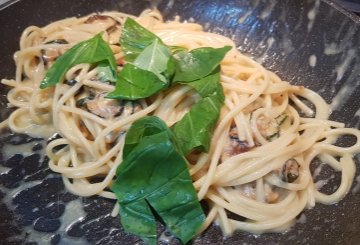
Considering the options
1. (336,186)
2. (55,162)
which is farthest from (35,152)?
(336,186)

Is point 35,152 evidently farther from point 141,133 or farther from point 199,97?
point 199,97

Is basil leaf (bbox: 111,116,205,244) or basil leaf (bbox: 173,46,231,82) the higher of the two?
basil leaf (bbox: 173,46,231,82)

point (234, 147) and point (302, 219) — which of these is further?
point (234, 147)

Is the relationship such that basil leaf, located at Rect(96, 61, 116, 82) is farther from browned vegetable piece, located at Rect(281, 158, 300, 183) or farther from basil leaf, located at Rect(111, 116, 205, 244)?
browned vegetable piece, located at Rect(281, 158, 300, 183)

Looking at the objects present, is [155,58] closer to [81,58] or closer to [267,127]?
[81,58]

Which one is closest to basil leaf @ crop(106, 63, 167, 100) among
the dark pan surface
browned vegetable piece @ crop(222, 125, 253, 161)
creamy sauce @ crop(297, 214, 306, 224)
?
browned vegetable piece @ crop(222, 125, 253, 161)

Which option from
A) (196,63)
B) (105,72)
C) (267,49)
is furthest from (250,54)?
(105,72)
